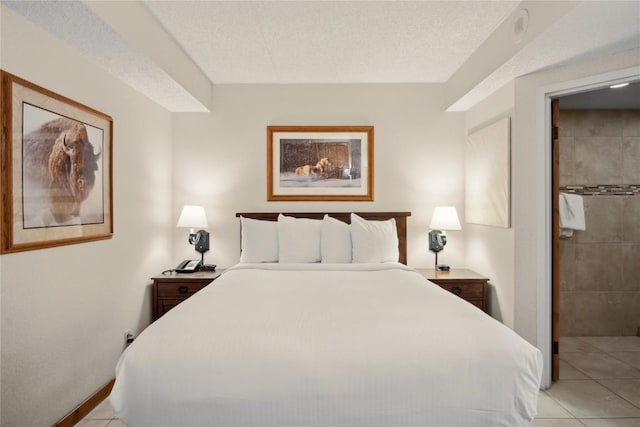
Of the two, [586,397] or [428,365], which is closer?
[428,365]

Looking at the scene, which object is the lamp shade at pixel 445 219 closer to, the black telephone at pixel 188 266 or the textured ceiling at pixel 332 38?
the textured ceiling at pixel 332 38

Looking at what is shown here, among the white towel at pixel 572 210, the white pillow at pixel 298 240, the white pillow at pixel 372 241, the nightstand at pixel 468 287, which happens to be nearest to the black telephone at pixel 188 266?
the white pillow at pixel 298 240

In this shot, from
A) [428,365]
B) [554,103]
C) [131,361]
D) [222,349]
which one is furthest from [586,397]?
[131,361]

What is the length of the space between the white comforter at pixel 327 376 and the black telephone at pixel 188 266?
6.54 ft

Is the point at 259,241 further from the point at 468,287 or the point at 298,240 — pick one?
the point at 468,287

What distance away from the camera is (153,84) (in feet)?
10.1

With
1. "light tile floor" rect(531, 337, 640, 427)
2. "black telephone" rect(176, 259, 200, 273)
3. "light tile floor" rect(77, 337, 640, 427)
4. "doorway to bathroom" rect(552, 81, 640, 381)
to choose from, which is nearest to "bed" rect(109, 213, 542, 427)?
"light tile floor" rect(77, 337, 640, 427)

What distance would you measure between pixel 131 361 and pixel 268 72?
9.57 feet

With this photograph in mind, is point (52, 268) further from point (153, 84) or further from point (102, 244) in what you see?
point (153, 84)

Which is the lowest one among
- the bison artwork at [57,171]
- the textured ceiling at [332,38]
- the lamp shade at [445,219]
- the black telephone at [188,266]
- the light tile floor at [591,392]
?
the light tile floor at [591,392]

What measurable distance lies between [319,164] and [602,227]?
10.1 ft

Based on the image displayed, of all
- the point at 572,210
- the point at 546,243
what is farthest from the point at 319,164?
the point at 572,210

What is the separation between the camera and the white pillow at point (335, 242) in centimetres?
344

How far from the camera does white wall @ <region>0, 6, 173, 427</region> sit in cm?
193
